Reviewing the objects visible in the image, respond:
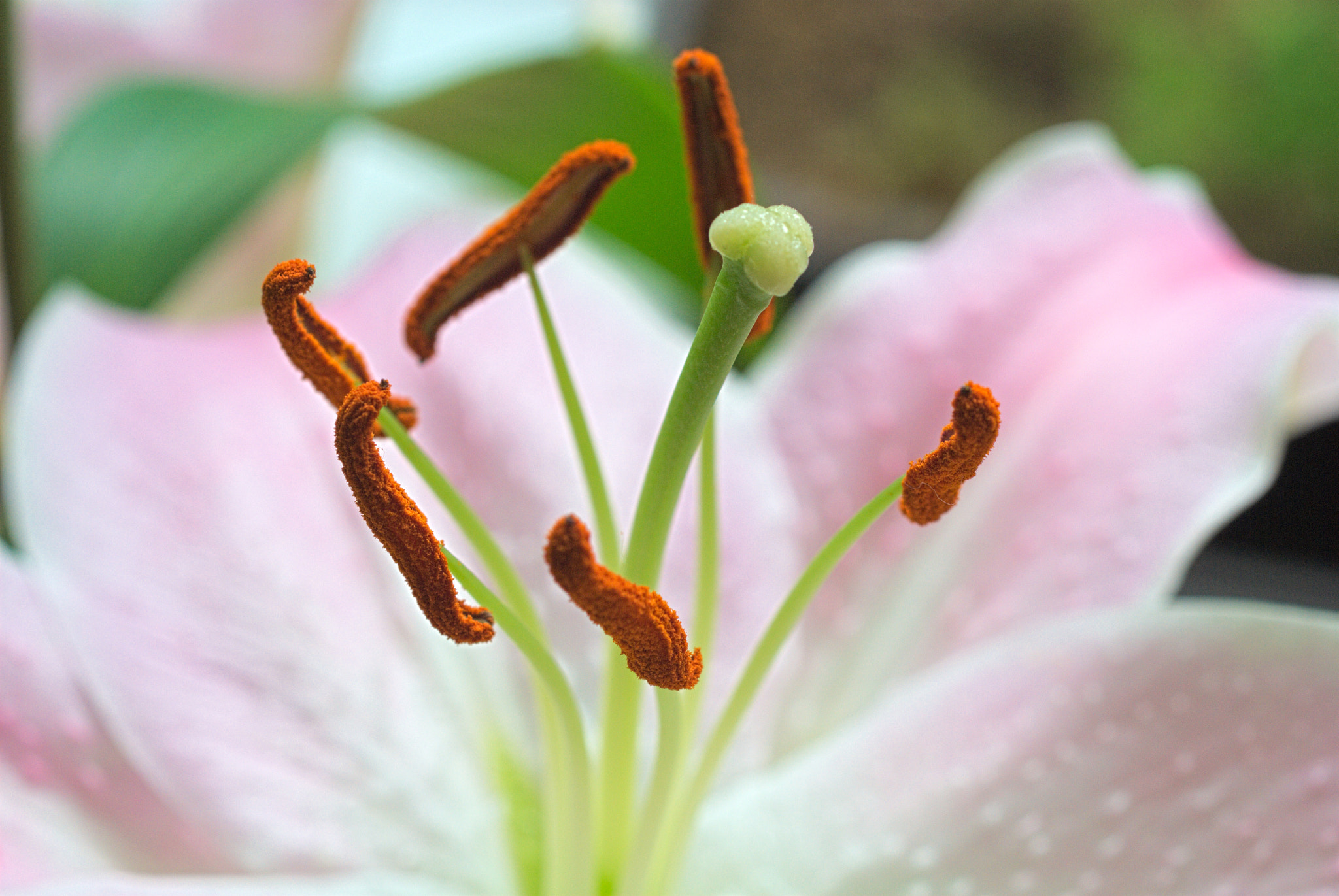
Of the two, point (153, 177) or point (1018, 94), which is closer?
point (153, 177)

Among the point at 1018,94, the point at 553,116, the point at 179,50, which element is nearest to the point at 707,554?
the point at 553,116

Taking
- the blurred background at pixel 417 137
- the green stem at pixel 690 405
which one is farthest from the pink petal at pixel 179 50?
the green stem at pixel 690 405

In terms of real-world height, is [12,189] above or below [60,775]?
above

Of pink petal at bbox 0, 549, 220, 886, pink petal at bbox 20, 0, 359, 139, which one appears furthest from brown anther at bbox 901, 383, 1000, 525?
pink petal at bbox 20, 0, 359, 139

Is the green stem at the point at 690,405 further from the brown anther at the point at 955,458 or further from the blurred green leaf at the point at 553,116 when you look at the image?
the blurred green leaf at the point at 553,116

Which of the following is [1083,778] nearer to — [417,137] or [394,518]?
[394,518]
